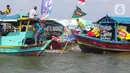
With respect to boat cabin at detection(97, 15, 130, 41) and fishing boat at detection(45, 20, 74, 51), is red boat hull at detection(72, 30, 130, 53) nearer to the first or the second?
boat cabin at detection(97, 15, 130, 41)

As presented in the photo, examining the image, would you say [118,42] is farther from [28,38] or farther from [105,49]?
[28,38]

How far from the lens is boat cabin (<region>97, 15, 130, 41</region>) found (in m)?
22.1

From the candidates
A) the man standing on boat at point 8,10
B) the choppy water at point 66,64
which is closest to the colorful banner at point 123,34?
the choppy water at point 66,64

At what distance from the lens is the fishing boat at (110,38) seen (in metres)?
21.7

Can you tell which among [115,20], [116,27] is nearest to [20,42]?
[115,20]

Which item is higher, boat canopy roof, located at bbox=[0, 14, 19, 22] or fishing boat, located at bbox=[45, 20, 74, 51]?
boat canopy roof, located at bbox=[0, 14, 19, 22]

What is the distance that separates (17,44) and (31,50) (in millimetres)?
792

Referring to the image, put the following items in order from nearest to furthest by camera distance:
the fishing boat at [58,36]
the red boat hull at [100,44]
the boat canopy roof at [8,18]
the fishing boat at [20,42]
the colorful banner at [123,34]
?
the fishing boat at [20,42]
the boat canopy roof at [8,18]
the red boat hull at [100,44]
the colorful banner at [123,34]
the fishing boat at [58,36]

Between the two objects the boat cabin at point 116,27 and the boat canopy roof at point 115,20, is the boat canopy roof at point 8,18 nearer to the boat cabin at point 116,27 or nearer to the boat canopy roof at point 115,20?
the boat cabin at point 116,27

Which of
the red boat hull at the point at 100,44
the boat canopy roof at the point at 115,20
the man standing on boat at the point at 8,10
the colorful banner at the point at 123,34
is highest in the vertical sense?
the man standing on boat at the point at 8,10

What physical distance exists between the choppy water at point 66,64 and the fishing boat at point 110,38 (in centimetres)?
69

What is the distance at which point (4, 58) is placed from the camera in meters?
19.0

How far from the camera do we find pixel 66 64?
17531 millimetres

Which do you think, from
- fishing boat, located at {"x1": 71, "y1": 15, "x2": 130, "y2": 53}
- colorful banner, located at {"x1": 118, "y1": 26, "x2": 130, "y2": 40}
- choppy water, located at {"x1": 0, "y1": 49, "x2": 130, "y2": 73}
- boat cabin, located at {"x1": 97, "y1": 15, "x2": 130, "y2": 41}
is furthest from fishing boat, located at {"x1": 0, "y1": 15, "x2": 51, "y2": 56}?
colorful banner, located at {"x1": 118, "y1": 26, "x2": 130, "y2": 40}
